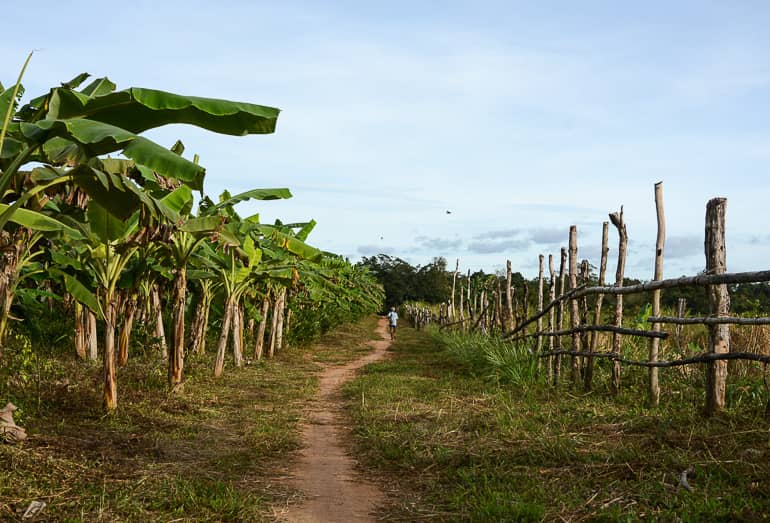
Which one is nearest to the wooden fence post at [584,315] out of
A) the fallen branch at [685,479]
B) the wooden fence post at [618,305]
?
the wooden fence post at [618,305]

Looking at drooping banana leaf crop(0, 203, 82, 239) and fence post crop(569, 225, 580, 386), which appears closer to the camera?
drooping banana leaf crop(0, 203, 82, 239)

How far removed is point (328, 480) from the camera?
5.78 metres

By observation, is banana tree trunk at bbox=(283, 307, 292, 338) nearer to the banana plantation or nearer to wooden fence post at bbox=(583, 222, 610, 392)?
the banana plantation

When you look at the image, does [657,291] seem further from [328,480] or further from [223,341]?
[223,341]

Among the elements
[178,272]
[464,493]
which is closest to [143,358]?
[178,272]

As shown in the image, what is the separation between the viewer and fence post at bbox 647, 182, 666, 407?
7.95 metres

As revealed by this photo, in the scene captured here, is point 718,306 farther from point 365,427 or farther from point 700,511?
point 365,427

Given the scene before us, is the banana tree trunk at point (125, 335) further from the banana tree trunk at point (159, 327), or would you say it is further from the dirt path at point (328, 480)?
the dirt path at point (328, 480)

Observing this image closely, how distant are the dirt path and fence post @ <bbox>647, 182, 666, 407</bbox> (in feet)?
11.7

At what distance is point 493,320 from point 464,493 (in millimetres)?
13314

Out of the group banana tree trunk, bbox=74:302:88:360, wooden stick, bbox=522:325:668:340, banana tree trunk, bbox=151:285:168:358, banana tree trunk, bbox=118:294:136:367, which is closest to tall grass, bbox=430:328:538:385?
wooden stick, bbox=522:325:668:340

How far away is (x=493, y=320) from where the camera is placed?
59.8ft

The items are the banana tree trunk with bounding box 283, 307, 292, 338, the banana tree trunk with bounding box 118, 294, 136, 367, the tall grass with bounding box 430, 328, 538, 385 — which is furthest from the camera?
the banana tree trunk with bounding box 283, 307, 292, 338

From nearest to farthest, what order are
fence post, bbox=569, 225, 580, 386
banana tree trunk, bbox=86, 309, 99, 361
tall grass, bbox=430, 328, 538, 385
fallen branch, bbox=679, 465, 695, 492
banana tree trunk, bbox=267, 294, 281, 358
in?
fallen branch, bbox=679, 465, 695, 492 → fence post, bbox=569, 225, 580, 386 → tall grass, bbox=430, 328, 538, 385 → banana tree trunk, bbox=86, 309, 99, 361 → banana tree trunk, bbox=267, 294, 281, 358
